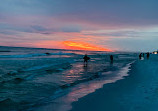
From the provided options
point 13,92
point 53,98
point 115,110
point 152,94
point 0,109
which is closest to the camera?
point 115,110

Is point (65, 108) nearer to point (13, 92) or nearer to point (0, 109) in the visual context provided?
point (0, 109)

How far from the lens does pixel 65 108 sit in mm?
4891

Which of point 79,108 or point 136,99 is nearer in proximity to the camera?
point 79,108

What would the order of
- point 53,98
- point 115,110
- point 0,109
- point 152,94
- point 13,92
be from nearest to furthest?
point 115,110 → point 0,109 → point 152,94 → point 53,98 → point 13,92

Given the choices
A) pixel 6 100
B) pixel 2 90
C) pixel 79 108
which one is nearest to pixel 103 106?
pixel 79 108

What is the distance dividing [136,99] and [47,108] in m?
3.19

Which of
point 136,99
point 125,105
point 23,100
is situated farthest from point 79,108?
point 23,100

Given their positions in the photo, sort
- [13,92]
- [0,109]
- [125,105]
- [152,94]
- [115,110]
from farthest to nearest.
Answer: [13,92] < [152,94] < [0,109] < [125,105] < [115,110]

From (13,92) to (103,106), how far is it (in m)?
4.62

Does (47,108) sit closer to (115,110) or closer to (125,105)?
(115,110)

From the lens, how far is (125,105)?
184 inches

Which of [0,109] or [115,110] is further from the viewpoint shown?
[0,109]

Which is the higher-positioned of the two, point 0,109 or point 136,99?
point 136,99

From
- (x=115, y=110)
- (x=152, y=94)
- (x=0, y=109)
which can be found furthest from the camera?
(x=152, y=94)
